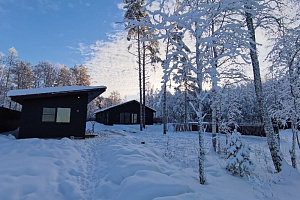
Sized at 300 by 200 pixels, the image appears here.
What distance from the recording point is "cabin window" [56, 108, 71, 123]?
10727mm

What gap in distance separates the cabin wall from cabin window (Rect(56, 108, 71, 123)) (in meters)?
0.21

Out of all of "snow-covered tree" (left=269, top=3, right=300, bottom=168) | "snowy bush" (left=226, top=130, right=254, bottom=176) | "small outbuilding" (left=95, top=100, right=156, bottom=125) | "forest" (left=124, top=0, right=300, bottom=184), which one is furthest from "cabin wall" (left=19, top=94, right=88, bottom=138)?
"small outbuilding" (left=95, top=100, right=156, bottom=125)

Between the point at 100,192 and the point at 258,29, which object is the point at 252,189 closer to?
the point at 100,192

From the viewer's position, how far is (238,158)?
421cm

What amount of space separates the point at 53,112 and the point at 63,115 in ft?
2.17

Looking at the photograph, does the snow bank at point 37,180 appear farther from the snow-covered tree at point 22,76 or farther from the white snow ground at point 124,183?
the snow-covered tree at point 22,76

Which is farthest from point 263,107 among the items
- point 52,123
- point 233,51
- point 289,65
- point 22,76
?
point 22,76

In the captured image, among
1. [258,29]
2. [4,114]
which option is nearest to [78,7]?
[4,114]

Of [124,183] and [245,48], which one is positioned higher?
[245,48]

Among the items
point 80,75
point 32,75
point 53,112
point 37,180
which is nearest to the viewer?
point 37,180

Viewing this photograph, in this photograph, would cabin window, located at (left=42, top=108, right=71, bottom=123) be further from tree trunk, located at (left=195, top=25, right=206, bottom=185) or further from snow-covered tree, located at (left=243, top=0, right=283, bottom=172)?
snow-covered tree, located at (left=243, top=0, right=283, bottom=172)

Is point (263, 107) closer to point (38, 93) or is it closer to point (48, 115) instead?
point (38, 93)

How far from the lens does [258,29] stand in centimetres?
580

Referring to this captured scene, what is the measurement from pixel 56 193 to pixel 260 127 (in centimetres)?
1935
